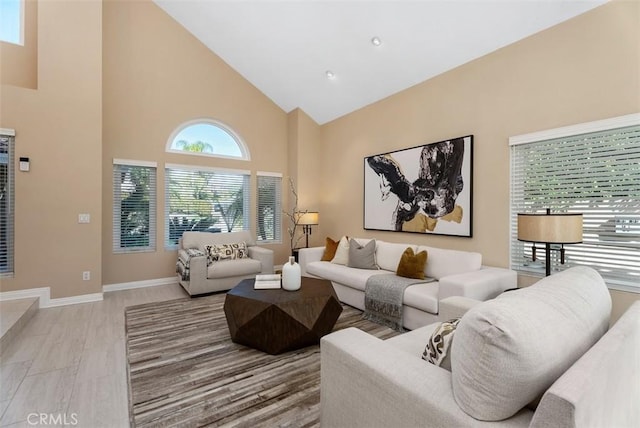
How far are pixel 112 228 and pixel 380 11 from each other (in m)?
4.83

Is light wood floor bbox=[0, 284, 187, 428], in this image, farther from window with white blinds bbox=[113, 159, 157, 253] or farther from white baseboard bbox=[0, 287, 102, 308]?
window with white blinds bbox=[113, 159, 157, 253]

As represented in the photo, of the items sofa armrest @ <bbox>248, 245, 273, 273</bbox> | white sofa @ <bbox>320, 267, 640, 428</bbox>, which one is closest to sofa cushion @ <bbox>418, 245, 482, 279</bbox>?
white sofa @ <bbox>320, 267, 640, 428</bbox>

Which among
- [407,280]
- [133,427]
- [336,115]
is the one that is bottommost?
[133,427]

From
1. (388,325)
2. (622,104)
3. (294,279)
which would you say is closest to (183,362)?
(294,279)

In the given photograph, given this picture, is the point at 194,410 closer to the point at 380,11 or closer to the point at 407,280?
the point at 407,280

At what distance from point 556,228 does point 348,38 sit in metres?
3.36

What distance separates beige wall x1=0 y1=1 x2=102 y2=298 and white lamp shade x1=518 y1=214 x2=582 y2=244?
510cm

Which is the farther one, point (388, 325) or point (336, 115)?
point (336, 115)

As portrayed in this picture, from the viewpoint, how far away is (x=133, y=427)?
1773 mm

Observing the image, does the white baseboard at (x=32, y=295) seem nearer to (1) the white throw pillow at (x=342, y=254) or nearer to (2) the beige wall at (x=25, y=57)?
(2) the beige wall at (x=25, y=57)

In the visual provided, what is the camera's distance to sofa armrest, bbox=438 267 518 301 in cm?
271

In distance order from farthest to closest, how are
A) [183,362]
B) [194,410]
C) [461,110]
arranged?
1. [461,110]
2. [183,362]
3. [194,410]

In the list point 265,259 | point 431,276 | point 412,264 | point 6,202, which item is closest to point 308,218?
point 265,259

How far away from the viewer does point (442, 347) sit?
1.32 m
